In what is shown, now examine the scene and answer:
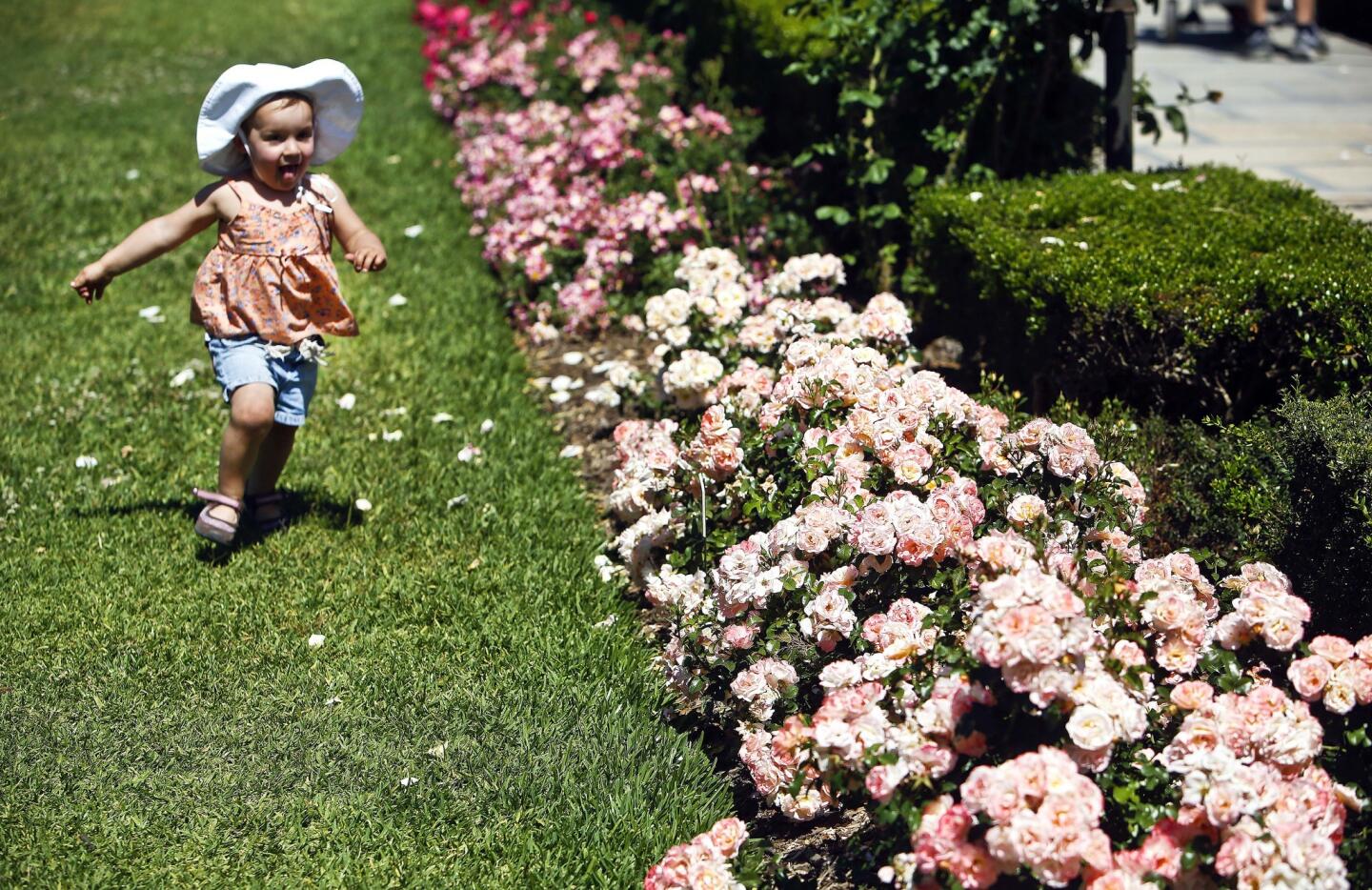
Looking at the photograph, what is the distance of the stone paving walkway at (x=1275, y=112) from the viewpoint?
7.17 meters

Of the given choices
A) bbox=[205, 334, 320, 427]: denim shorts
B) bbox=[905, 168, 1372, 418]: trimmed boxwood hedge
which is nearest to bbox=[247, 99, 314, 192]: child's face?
bbox=[205, 334, 320, 427]: denim shorts

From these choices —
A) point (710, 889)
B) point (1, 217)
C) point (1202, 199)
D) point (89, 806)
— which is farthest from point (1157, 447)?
point (1, 217)

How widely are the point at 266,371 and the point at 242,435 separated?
7.6 inches

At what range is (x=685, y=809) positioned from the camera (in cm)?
305

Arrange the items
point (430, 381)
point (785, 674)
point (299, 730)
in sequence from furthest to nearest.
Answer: point (430, 381)
point (299, 730)
point (785, 674)

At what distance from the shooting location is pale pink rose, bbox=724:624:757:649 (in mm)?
3109

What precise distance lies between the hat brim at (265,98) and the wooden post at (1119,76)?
109 inches

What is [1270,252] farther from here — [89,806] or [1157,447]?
[89,806]

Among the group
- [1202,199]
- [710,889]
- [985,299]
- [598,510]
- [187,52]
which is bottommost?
[187,52]

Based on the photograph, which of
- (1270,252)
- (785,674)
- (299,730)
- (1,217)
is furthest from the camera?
(1,217)

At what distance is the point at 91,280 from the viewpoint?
12.8 ft

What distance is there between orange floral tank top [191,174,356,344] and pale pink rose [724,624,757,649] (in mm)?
1690

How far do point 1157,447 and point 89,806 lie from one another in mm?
2811

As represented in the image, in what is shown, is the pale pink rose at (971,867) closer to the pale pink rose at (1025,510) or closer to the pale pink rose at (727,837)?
the pale pink rose at (727,837)
